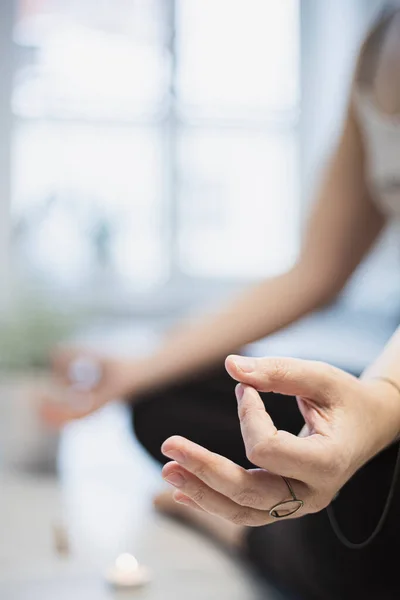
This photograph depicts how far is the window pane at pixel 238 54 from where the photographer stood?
152 inches

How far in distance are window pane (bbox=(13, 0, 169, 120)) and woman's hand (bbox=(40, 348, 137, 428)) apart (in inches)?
104

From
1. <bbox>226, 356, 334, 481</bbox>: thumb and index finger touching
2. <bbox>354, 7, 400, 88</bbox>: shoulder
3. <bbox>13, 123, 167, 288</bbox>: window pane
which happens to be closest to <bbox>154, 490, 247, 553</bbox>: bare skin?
<bbox>226, 356, 334, 481</bbox>: thumb and index finger touching

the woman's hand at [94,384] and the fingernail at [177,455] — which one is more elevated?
the fingernail at [177,455]

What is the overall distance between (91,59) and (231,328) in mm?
2964

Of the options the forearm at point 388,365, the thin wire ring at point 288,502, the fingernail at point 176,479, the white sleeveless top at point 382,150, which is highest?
the white sleeveless top at point 382,150

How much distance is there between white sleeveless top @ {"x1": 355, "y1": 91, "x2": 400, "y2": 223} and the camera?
124cm

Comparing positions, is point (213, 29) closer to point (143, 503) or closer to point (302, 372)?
point (143, 503)

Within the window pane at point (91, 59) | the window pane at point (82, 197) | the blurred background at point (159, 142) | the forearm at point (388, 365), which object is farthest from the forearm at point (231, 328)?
the window pane at point (91, 59)

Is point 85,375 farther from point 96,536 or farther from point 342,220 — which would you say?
point 342,220

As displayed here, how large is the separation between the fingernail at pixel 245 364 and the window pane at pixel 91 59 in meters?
3.43

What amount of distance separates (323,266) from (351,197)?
0.45 feet

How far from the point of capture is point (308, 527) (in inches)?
33.3

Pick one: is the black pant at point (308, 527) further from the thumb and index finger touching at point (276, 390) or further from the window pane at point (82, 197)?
the window pane at point (82, 197)

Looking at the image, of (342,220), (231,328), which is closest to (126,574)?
(231,328)
